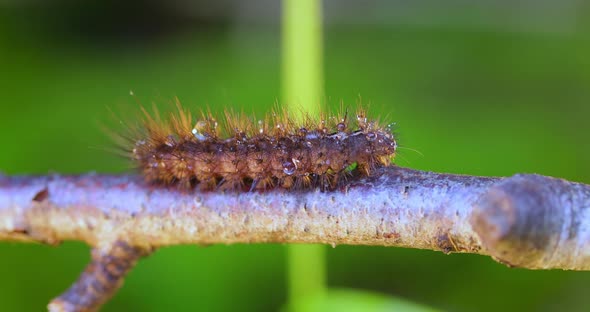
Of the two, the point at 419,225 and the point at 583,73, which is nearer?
the point at 419,225

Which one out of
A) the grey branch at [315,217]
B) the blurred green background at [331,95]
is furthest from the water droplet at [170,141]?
the blurred green background at [331,95]

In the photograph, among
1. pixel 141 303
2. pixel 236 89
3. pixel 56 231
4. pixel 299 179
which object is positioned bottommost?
pixel 141 303

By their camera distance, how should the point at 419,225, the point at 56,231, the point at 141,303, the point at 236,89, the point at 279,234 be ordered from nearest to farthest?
the point at 419,225 < the point at 279,234 < the point at 56,231 < the point at 141,303 < the point at 236,89

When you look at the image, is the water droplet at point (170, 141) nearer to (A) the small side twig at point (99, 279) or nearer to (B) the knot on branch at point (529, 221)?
(A) the small side twig at point (99, 279)

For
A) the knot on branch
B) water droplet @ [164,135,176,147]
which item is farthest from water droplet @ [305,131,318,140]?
the knot on branch

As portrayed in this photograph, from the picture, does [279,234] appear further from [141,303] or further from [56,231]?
[141,303]

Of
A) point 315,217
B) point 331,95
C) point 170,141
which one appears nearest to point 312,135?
point 315,217

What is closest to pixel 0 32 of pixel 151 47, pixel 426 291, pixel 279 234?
pixel 151 47
